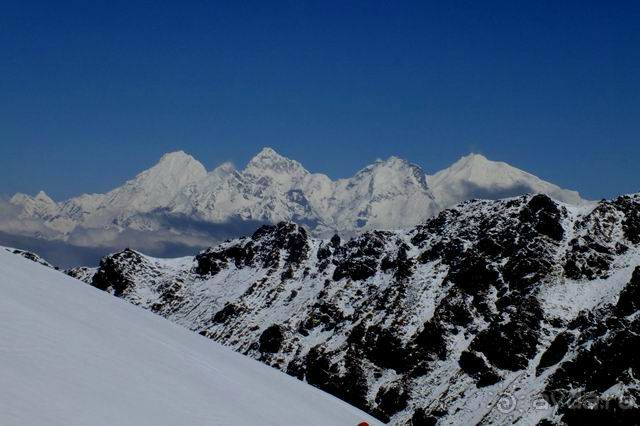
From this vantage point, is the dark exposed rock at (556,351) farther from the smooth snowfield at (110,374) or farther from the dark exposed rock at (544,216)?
the smooth snowfield at (110,374)

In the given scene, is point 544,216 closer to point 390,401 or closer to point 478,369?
point 478,369

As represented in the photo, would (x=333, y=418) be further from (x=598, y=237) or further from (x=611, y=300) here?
(x=598, y=237)

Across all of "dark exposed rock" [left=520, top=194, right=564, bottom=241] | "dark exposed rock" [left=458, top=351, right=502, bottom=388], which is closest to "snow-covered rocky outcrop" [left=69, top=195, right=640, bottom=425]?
A: "dark exposed rock" [left=458, top=351, right=502, bottom=388]

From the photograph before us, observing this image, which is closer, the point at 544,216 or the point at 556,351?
the point at 556,351

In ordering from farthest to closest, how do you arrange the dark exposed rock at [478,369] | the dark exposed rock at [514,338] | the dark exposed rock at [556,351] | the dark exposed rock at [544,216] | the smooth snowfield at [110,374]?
the dark exposed rock at [544,216] < the dark exposed rock at [514,338] < the dark exposed rock at [478,369] < the dark exposed rock at [556,351] < the smooth snowfield at [110,374]

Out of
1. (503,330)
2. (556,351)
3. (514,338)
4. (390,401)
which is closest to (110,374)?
(556,351)

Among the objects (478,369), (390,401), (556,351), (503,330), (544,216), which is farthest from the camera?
(544,216)

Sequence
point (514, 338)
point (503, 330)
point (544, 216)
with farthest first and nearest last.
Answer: point (544, 216) → point (503, 330) → point (514, 338)

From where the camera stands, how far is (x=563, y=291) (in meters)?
146

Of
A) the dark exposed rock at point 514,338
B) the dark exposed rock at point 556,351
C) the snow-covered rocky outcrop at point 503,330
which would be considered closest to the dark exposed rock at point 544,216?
the snow-covered rocky outcrop at point 503,330

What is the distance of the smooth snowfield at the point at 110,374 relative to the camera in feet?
26.7

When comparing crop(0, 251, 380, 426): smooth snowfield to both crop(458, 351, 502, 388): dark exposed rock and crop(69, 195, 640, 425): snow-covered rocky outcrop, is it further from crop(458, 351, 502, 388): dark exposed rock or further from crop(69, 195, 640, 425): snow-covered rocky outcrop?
crop(458, 351, 502, 388): dark exposed rock

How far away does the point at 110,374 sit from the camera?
9.78 m

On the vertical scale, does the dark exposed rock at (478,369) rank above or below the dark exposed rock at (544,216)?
below
